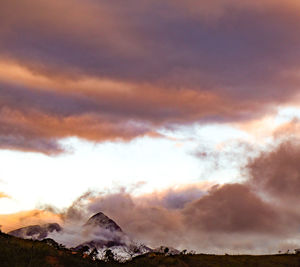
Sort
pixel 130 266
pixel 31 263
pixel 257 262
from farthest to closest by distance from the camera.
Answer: pixel 257 262 → pixel 130 266 → pixel 31 263

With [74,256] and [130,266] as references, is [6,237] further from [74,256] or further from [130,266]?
[130,266]

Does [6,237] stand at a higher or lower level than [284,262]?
higher

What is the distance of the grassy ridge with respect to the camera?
5006 cm

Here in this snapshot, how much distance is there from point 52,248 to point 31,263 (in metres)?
5.38

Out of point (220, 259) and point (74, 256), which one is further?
point (220, 259)

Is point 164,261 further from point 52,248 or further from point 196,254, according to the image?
point 52,248

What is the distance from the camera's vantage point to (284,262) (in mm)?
58250

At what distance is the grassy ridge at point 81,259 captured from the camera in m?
50.1

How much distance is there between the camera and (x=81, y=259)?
53.2 meters

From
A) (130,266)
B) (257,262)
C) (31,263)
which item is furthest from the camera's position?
(257,262)

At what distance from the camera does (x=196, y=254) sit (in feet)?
193

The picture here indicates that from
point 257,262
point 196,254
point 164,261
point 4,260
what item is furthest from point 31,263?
point 257,262

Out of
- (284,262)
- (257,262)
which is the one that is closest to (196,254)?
(257,262)

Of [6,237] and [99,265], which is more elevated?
[6,237]
